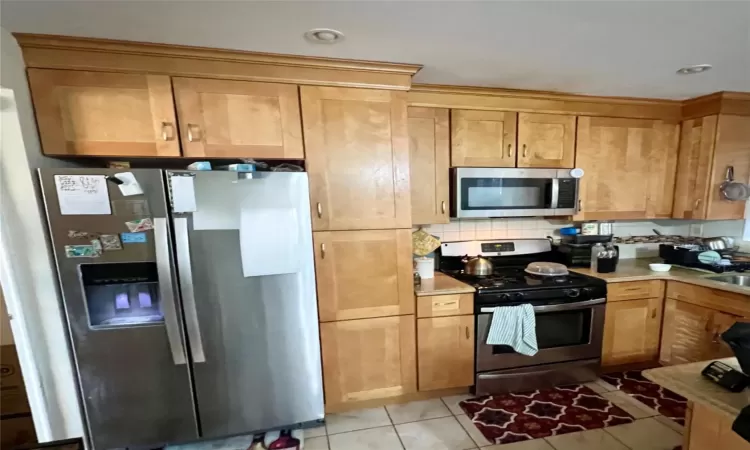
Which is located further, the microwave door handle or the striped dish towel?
the microwave door handle

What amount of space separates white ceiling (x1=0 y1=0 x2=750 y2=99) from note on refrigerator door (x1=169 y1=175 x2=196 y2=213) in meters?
0.66

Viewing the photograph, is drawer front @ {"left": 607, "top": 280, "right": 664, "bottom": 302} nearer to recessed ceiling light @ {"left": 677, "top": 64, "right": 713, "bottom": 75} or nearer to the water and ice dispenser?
recessed ceiling light @ {"left": 677, "top": 64, "right": 713, "bottom": 75}

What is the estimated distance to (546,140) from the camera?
2430 mm

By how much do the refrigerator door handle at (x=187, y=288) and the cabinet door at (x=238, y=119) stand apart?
16.8 inches

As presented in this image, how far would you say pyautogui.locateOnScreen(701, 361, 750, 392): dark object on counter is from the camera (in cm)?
98

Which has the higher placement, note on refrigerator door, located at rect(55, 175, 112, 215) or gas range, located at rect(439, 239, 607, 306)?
note on refrigerator door, located at rect(55, 175, 112, 215)

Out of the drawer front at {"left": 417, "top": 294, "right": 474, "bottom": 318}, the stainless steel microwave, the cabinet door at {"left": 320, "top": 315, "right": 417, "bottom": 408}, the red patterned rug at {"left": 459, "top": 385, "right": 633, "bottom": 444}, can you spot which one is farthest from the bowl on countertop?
the cabinet door at {"left": 320, "top": 315, "right": 417, "bottom": 408}

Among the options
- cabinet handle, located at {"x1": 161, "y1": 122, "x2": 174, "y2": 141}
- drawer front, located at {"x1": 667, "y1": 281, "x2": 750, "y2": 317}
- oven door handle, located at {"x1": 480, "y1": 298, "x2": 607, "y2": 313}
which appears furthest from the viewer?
oven door handle, located at {"x1": 480, "y1": 298, "x2": 607, "y2": 313}

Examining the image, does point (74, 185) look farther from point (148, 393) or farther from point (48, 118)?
point (148, 393)

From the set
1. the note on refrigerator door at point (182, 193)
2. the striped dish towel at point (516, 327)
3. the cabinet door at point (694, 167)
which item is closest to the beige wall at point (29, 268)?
the note on refrigerator door at point (182, 193)

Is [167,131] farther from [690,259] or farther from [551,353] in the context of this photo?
[690,259]

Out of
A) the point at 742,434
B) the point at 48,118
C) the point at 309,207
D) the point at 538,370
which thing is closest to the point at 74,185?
the point at 48,118

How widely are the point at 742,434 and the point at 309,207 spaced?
5.67 feet

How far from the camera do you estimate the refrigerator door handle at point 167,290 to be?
5.13 feet
